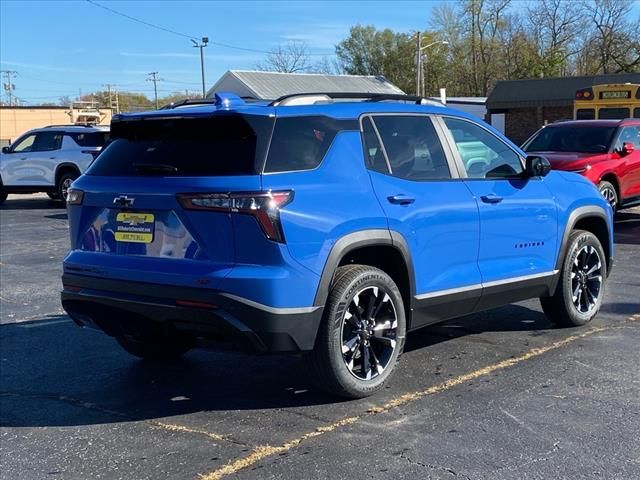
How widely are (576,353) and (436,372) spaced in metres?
1.19

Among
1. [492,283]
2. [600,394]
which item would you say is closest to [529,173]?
[492,283]

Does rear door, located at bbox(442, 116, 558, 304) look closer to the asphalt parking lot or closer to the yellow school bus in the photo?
the asphalt parking lot

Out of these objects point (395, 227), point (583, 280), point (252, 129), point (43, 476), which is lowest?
point (43, 476)

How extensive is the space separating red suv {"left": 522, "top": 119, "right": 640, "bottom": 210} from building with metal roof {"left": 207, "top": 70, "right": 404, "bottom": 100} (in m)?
32.0

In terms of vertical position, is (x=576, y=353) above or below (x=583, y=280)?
below

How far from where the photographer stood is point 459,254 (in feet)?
17.4

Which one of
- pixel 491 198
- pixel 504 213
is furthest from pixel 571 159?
pixel 491 198

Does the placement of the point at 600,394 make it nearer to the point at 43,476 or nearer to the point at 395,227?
the point at 395,227

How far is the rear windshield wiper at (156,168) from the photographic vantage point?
4.50m

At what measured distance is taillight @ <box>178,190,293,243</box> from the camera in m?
4.18

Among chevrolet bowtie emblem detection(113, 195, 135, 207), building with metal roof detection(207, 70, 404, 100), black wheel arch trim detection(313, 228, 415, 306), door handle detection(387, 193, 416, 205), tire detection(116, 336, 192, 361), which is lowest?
tire detection(116, 336, 192, 361)

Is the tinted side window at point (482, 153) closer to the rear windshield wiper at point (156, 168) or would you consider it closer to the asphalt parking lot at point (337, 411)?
the asphalt parking lot at point (337, 411)

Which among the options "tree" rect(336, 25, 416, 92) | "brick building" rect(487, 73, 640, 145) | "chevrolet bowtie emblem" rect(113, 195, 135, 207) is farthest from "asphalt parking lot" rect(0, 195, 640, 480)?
"tree" rect(336, 25, 416, 92)

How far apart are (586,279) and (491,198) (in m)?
1.65
